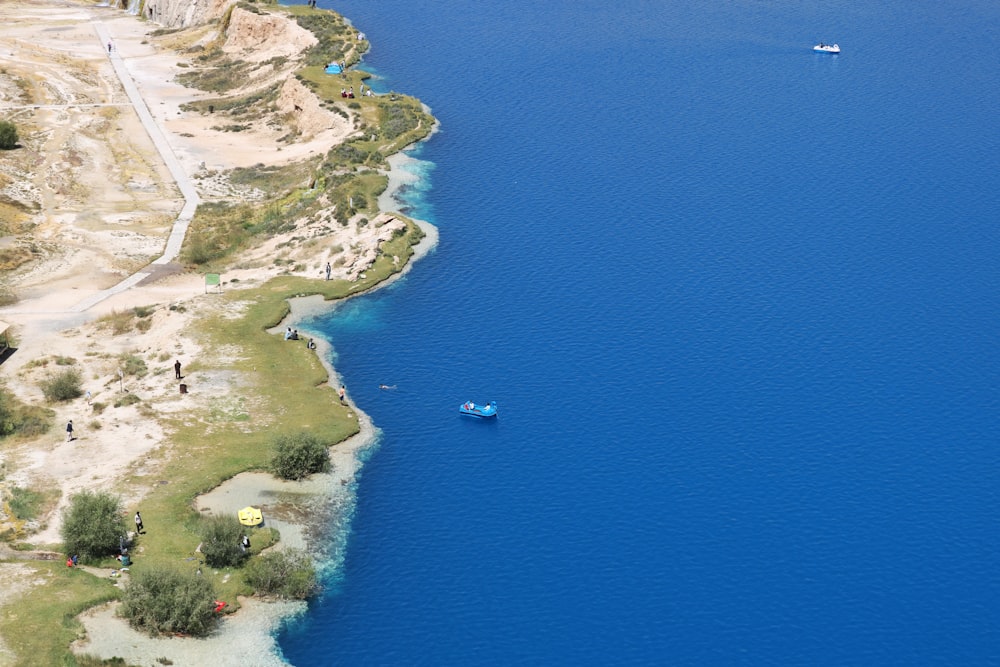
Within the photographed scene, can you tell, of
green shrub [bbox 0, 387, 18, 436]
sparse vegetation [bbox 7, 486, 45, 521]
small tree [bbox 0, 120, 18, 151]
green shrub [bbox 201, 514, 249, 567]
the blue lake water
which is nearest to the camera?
the blue lake water

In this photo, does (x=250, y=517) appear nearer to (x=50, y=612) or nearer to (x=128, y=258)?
(x=50, y=612)

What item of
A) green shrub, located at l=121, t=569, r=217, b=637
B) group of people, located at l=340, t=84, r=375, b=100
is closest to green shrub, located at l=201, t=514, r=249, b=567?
green shrub, located at l=121, t=569, r=217, b=637

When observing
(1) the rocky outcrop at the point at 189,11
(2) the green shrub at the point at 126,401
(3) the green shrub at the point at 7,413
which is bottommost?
(3) the green shrub at the point at 7,413

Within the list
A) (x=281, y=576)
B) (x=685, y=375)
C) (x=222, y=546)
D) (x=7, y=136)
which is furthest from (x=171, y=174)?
(x=281, y=576)

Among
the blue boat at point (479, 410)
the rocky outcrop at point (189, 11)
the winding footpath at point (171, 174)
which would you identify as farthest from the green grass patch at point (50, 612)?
the rocky outcrop at point (189, 11)

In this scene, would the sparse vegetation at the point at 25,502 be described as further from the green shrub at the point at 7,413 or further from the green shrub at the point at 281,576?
the green shrub at the point at 281,576

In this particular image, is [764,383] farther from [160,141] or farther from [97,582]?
[160,141]

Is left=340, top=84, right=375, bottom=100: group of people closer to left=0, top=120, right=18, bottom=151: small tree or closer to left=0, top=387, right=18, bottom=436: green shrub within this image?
left=0, top=120, right=18, bottom=151: small tree
